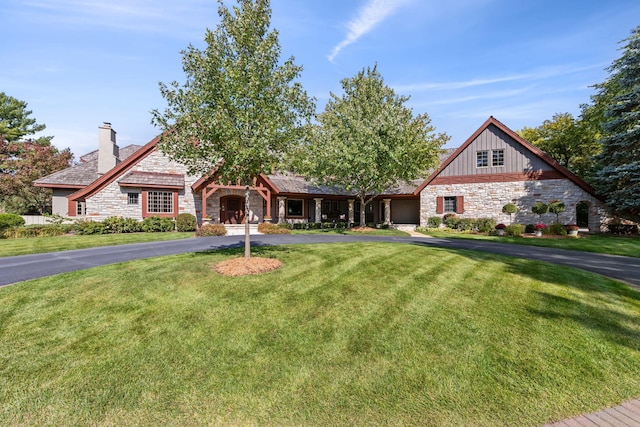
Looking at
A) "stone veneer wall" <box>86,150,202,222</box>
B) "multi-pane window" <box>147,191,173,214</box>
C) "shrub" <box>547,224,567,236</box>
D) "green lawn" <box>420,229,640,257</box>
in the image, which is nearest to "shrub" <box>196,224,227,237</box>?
"stone veneer wall" <box>86,150,202,222</box>

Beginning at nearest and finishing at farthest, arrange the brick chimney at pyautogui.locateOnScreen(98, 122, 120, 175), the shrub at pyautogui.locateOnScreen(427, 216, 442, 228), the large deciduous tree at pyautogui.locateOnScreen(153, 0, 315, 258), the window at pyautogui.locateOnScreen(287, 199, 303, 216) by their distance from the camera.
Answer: the large deciduous tree at pyautogui.locateOnScreen(153, 0, 315, 258), the brick chimney at pyautogui.locateOnScreen(98, 122, 120, 175), the shrub at pyautogui.locateOnScreen(427, 216, 442, 228), the window at pyautogui.locateOnScreen(287, 199, 303, 216)

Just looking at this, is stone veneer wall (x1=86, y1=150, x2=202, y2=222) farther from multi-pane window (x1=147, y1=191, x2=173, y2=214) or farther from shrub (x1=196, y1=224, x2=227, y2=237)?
shrub (x1=196, y1=224, x2=227, y2=237)

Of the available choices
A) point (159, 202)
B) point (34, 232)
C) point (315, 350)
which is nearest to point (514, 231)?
point (315, 350)

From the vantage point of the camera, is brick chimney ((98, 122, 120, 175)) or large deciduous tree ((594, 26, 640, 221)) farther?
brick chimney ((98, 122, 120, 175))

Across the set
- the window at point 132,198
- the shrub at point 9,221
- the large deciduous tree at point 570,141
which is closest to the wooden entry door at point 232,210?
the window at point 132,198

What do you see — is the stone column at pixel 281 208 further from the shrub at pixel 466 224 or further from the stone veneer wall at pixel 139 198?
the shrub at pixel 466 224

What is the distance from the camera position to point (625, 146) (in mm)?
17656

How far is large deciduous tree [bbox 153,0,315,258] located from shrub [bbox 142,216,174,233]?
14109 millimetres

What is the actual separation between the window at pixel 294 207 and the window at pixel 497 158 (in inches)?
642

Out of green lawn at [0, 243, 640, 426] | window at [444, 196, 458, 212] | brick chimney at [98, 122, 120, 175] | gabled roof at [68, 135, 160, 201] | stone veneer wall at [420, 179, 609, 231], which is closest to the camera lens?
green lawn at [0, 243, 640, 426]

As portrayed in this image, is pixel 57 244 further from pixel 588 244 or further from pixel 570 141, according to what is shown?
pixel 570 141

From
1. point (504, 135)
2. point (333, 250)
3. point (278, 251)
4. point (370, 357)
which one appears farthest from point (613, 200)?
point (370, 357)

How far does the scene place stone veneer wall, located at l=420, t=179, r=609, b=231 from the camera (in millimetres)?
18906

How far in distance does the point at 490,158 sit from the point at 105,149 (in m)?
30.2
